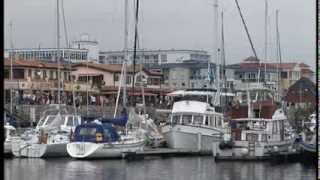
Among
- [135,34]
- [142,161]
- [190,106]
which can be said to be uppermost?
[135,34]

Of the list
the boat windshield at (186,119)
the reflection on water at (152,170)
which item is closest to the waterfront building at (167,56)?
the boat windshield at (186,119)

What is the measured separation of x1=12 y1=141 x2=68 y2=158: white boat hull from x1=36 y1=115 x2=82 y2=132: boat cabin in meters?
2.24

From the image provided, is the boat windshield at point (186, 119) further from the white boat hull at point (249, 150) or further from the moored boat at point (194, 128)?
the white boat hull at point (249, 150)

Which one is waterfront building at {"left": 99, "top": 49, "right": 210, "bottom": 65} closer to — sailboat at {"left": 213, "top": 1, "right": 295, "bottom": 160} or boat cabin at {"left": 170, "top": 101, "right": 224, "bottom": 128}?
boat cabin at {"left": 170, "top": 101, "right": 224, "bottom": 128}

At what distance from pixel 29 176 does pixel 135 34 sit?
17.0m

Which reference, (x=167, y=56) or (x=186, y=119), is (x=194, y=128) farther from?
(x=167, y=56)

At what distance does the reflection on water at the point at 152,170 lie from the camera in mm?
29062

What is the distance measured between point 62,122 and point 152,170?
1067cm

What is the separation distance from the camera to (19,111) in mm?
56500

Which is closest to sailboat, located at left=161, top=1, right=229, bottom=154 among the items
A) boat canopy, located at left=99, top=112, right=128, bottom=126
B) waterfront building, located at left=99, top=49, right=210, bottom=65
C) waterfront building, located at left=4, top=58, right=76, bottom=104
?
boat canopy, located at left=99, top=112, right=128, bottom=126

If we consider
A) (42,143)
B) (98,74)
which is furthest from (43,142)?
(98,74)

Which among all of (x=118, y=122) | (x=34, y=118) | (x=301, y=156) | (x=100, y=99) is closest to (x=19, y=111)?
(x=34, y=118)

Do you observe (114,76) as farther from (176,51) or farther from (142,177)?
(142,177)

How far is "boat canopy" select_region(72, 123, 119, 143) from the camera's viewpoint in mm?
36656
